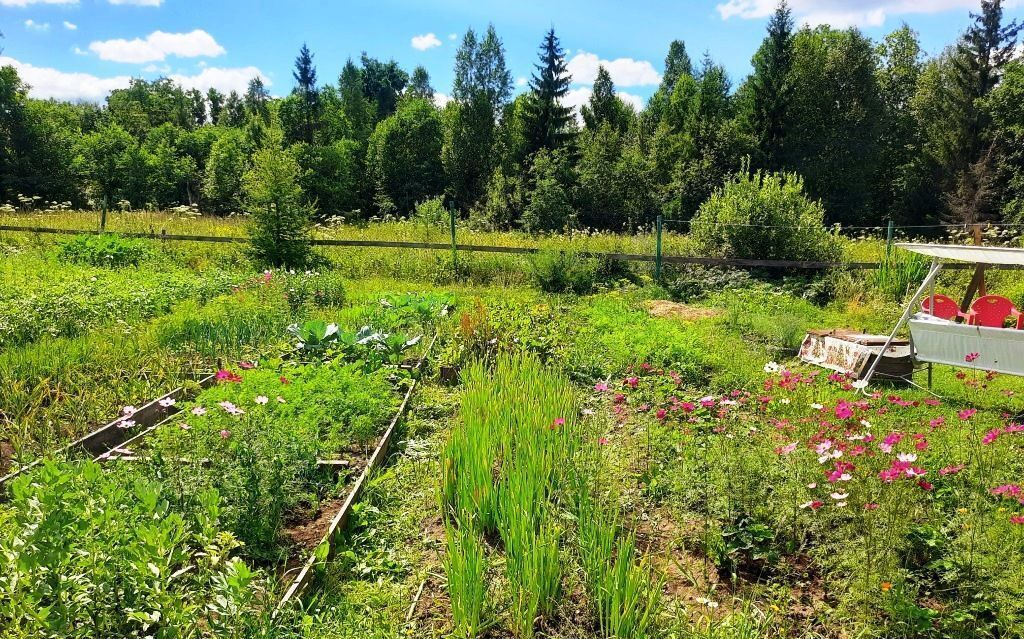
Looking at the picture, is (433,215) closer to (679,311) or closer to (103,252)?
(103,252)

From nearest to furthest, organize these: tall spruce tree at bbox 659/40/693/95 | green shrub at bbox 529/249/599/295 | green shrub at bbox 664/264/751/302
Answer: green shrub at bbox 664/264/751/302 → green shrub at bbox 529/249/599/295 → tall spruce tree at bbox 659/40/693/95

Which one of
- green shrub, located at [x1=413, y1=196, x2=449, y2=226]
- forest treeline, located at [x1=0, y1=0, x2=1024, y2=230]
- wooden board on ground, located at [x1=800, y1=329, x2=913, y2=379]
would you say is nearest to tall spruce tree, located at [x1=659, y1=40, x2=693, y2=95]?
forest treeline, located at [x1=0, y1=0, x2=1024, y2=230]

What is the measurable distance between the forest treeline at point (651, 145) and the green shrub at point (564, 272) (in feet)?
45.7

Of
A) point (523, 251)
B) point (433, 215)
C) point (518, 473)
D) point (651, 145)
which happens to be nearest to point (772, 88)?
point (651, 145)

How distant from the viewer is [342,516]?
3252 mm

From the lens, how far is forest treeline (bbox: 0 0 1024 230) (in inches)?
1203

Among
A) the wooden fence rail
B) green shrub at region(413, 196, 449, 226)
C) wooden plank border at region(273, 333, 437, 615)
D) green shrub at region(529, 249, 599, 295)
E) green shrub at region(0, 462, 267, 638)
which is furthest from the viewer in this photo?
green shrub at region(413, 196, 449, 226)

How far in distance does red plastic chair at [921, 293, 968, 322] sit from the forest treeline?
19.4m

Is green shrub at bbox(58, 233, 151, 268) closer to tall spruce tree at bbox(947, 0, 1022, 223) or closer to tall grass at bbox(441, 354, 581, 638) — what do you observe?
tall grass at bbox(441, 354, 581, 638)

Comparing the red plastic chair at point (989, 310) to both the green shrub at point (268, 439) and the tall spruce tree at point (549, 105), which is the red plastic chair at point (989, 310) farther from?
the tall spruce tree at point (549, 105)

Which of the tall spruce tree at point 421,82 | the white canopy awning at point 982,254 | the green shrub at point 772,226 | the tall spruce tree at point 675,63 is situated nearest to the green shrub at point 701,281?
the green shrub at point 772,226

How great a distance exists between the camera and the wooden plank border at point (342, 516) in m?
2.61

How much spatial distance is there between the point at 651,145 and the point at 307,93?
2558 centimetres

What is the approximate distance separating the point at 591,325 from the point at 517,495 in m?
4.82
